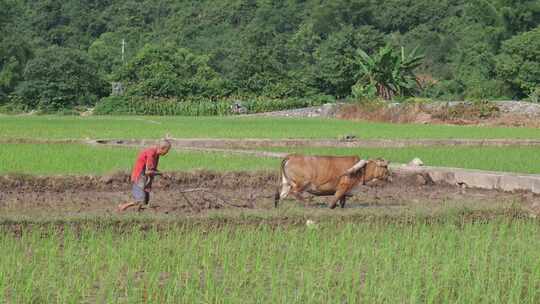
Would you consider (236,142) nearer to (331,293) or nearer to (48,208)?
(48,208)

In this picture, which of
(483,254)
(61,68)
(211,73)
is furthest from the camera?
(211,73)

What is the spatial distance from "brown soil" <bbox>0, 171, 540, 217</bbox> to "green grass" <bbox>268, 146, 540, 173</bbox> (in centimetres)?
163

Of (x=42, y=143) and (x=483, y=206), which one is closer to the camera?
(x=483, y=206)

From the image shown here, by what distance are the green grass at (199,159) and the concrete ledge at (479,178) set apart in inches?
42.2

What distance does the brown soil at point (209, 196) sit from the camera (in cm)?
897

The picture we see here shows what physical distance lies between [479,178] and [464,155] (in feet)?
12.5

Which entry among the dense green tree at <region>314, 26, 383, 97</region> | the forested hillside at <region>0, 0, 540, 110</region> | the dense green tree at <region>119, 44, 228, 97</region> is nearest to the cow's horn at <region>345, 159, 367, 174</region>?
the forested hillside at <region>0, 0, 540, 110</region>

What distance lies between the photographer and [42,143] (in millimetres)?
16562

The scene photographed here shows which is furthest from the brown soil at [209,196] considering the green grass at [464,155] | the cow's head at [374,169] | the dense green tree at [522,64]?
the dense green tree at [522,64]

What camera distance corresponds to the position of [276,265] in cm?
632

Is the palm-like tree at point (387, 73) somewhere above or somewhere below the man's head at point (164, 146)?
below

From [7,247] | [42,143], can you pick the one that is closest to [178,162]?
[42,143]

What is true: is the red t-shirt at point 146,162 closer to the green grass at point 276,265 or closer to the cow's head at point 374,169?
the green grass at point 276,265

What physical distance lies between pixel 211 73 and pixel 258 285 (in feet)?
143
